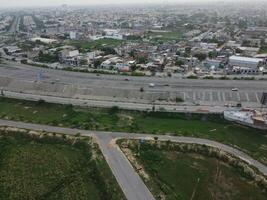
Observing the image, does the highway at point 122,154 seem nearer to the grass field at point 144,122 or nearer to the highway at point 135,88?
the grass field at point 144,122

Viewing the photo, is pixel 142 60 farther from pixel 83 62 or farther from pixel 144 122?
pixel 144 122

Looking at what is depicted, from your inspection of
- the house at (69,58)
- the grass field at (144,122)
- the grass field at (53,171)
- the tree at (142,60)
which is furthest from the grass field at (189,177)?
the house at (69,58)

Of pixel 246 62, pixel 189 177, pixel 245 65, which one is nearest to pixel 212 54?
pixel 246 62

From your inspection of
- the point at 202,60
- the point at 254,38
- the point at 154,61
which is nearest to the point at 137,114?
the point at 154,61

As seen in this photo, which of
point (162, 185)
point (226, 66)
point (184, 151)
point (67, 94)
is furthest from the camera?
point (226, 66)

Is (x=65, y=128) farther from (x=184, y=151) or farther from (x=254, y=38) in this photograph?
(x=254, y=38)

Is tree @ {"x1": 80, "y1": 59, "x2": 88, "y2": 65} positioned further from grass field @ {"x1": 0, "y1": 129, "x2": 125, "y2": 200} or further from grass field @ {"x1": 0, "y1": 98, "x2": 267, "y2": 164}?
grass field @ {"x1": 0, "y1": 129, "x2": 125, "y2": 200}
